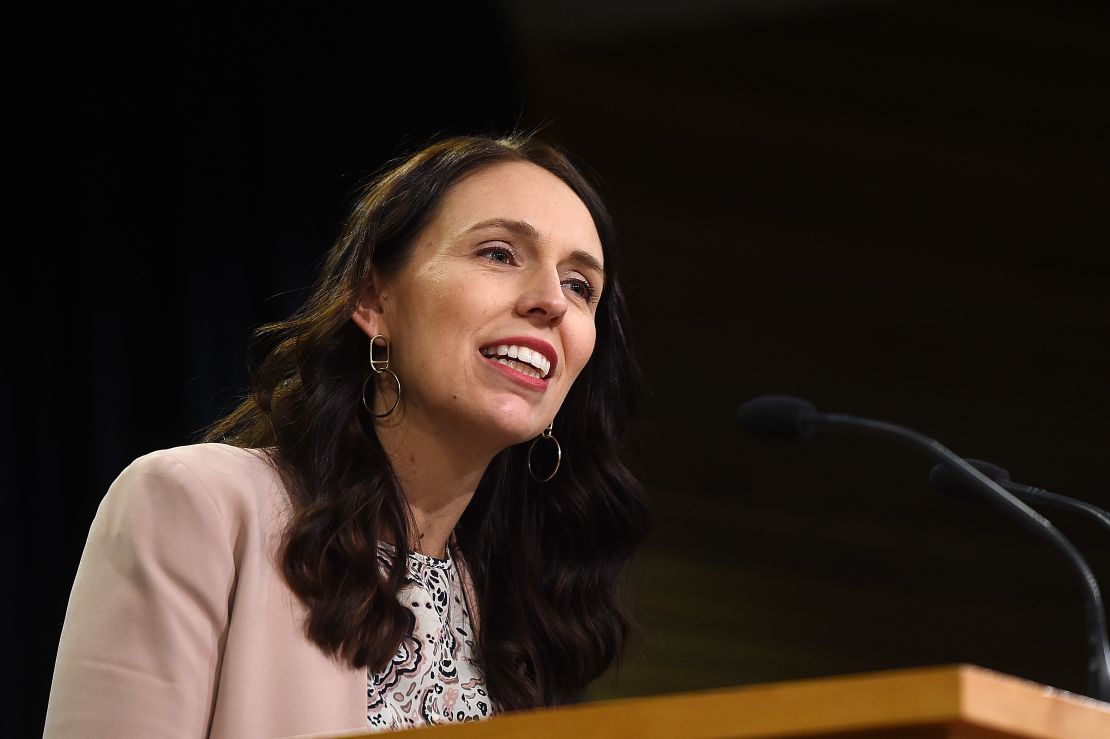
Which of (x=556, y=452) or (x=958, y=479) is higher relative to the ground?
(x=556, y=452)

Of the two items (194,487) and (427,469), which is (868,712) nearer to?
(194,487)

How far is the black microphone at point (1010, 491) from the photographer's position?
157cm

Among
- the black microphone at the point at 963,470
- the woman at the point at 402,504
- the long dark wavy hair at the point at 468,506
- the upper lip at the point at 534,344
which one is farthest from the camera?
the upper lip at the point at 534,344

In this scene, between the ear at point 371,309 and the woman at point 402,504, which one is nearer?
the woman at point 402,504

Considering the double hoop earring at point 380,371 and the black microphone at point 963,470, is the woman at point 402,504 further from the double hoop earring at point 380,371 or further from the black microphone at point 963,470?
the black microphone at point 963,470

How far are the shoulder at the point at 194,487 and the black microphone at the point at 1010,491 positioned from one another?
724 mm

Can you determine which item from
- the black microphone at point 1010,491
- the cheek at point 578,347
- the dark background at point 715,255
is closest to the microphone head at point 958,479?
the black microphone at point 1010,491

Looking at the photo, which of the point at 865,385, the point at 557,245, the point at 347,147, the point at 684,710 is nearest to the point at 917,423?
the point at 865,385

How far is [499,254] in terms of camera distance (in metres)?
1.92

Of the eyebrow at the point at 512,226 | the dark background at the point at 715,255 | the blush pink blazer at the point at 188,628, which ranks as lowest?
the blush pink blazer at the point at 188,628

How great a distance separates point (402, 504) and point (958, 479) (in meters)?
→ 0.65

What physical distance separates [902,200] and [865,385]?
0.80 m

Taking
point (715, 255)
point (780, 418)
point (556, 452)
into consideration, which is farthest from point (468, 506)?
point (715, 255)

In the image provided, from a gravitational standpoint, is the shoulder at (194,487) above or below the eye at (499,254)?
below
